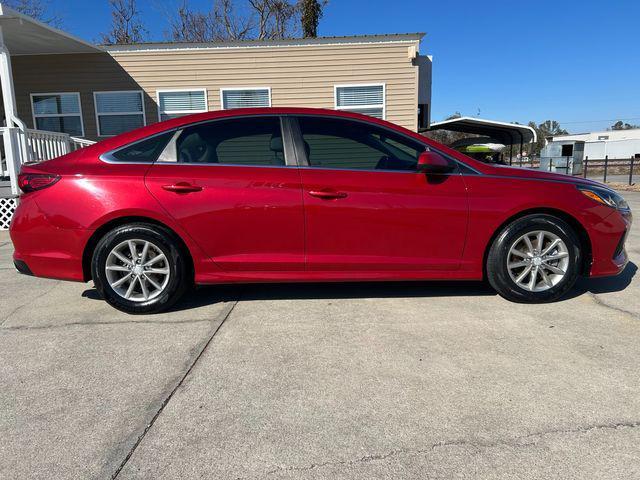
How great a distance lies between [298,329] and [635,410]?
2.07m

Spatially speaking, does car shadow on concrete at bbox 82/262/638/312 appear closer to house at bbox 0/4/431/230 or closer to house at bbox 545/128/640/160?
house at bbox 0/4/431/230

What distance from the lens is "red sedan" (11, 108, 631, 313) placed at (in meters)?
3.57

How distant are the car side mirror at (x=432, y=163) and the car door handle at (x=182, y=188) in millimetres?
1749

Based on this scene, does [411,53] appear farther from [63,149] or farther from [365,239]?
[365,239]

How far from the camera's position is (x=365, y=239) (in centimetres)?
366

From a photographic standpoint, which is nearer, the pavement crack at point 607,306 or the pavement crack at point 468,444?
the pavement crack at point 468,444

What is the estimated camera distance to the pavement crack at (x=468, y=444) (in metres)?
1.95

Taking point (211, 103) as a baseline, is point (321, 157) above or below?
below

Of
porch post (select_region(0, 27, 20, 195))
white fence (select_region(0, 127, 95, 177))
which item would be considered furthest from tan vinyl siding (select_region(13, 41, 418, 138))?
porch post (select_region(0, 27, 20, 195))

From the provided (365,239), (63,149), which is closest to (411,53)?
(63,149)

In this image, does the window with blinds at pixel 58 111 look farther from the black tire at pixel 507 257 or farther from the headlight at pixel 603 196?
the headlight at pixel 603 196

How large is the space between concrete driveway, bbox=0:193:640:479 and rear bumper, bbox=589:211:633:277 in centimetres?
30

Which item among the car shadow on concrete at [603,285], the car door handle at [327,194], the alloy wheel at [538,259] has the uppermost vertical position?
the car door handle at [327,194]

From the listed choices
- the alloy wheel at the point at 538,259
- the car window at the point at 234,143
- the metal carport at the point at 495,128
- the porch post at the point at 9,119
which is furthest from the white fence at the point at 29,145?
the metal carport at the point at 495,128
